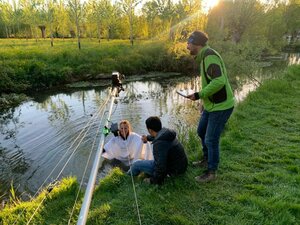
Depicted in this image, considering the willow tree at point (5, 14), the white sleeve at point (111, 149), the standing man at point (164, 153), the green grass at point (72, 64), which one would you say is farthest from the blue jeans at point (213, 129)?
the willow tree at point (5, 14)

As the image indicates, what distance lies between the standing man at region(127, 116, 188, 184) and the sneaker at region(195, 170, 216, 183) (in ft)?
1.08

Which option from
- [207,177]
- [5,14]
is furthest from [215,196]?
[5,14]

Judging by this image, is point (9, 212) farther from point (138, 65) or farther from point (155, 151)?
point (138, 65)

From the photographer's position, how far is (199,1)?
1172 inches

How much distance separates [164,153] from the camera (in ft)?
14.7

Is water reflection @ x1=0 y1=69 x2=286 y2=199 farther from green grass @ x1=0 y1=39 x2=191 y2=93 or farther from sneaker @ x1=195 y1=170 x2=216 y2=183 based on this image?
green grass @ x1=0 y1=39 x2=191 y2=93

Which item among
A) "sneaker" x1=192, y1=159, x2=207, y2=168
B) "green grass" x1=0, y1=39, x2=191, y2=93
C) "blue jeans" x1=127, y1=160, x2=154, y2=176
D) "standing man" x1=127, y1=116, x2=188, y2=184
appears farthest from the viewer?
"green grass" x1=0, y1=39, x2=191, y2=93

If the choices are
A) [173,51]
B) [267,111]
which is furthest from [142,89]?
[267,111]

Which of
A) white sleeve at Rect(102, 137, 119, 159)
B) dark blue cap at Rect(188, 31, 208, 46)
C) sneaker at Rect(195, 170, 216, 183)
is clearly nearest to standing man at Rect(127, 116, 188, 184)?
sneaker at Rect(195, 170, 216, 183)

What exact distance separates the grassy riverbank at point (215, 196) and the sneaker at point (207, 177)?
0.29 feet

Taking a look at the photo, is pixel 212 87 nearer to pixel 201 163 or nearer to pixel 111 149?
pixel 201 163

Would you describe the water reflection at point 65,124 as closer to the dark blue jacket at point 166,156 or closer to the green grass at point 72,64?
the dark blue jacket at point 166,156

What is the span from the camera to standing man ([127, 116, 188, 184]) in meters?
4.48

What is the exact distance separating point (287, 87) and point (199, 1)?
67.9 ft
